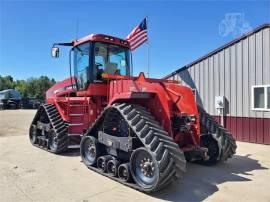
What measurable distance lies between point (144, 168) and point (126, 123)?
1.14 metres

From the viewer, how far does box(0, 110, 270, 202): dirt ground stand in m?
4.55

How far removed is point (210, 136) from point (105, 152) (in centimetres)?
232

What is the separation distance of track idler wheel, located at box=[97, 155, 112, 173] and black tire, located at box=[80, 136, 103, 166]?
162mm

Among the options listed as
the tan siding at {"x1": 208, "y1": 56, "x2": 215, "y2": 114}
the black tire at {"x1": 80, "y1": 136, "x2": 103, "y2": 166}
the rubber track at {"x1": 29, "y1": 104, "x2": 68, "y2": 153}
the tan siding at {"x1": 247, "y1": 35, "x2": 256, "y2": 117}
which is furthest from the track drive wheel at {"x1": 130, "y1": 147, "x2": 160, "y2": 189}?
the tan siding at {"x1": 208, "y1": 56, "x2": 215, "y2": 114}

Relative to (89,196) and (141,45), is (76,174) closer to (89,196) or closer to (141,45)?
(89,196)

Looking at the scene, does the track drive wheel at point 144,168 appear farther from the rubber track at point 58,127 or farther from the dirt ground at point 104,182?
the rubber track at point 58,127

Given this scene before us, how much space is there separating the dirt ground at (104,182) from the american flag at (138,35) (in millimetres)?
5446

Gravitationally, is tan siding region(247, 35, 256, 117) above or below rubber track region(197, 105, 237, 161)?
above

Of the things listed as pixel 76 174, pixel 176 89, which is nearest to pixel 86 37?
pixel 176 89

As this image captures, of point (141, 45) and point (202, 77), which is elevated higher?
point (141, 45)

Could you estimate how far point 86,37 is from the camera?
738cm

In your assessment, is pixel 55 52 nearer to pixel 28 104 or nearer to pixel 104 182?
pixel 104 182

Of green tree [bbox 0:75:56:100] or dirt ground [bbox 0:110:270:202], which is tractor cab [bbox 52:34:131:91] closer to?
dirt ground [bbox 0:110:270:202]

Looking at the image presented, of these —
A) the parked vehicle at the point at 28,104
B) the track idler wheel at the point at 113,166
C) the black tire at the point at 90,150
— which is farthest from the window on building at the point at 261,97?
the parked vehicle at the point at 28,104
